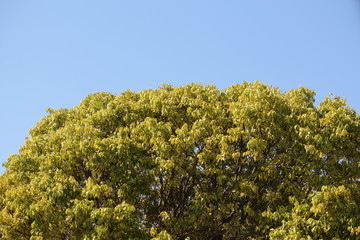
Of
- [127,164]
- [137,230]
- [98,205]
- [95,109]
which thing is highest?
[95,109]

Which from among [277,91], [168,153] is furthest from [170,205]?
[277,91]

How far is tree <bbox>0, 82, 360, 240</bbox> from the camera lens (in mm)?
16766

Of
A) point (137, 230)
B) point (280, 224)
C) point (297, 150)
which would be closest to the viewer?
point (137, 230)

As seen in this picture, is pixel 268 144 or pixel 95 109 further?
pixel 95 109

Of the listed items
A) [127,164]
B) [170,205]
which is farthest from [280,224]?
[127,164]

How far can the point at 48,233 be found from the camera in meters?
16.8

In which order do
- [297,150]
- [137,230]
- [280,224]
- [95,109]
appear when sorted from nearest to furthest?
[137,230], [280,224], [297,150], [95,109]

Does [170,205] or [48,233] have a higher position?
[170,205]

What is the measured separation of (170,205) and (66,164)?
5.09m

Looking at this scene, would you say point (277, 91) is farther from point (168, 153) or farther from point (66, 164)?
point (66, 164)

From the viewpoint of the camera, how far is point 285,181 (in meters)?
18.8

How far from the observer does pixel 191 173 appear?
63.5ft

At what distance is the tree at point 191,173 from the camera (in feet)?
55.0

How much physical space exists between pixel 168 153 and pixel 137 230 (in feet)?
11.1
